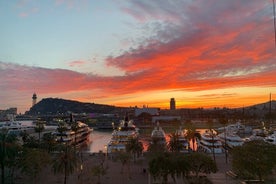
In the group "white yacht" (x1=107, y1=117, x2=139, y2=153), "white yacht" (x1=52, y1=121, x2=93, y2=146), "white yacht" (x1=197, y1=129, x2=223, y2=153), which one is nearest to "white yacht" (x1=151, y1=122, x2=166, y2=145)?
"white yacht" (x1=107, y1=117, x2=139, y2=153)

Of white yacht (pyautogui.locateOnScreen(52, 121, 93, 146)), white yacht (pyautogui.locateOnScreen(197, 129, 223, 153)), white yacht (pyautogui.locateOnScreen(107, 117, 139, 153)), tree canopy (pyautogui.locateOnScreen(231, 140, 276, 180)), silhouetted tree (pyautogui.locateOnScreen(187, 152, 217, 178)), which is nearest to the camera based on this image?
tree canopy (pyautogui.locateOnScreen(231, 140, 276, 180))

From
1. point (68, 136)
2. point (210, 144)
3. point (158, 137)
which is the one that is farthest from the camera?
point (68, 136)

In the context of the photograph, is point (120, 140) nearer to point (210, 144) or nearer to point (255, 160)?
point (210, 144)

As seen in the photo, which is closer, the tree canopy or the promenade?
the tree canopy

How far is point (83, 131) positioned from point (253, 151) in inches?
3175

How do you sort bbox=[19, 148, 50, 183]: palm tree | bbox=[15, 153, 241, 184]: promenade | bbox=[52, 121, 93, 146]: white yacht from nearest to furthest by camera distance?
bbox=[19, 148, 50, 183]: palm tree → bbox=[15, 153, 241, 184]: promenade → bbox=[52, 121, 93, 146]: white yacht

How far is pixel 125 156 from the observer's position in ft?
156

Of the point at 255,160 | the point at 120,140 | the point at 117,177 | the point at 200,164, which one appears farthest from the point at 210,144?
the point at 255,160

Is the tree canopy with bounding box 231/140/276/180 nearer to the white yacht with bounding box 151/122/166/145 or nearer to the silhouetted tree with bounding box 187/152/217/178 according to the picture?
the silhouetted tree with bounding box 187/152/217/178

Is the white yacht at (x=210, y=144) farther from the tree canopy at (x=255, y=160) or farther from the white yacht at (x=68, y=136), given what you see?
the white yacht at (x=68, y=136)

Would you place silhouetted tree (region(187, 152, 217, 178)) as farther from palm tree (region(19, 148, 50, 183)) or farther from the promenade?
palm tree (region(19, 148, 50, 183))

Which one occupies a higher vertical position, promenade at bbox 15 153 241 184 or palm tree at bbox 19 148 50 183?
palm tree at bbox 19 148 50 183

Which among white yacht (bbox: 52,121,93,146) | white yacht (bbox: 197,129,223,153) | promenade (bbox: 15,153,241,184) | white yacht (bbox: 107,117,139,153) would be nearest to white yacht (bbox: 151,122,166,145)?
white yacht (bbox: 107,117,139,153)

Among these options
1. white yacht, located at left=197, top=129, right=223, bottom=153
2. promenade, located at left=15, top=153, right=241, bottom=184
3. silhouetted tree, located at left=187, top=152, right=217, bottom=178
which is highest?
silhouetted tree, located at left=187, top=152, right=217, bottom=178
